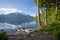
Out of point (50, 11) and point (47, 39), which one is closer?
point (47, 39)

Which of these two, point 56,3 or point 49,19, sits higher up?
point 56,3

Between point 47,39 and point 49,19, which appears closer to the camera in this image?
point 47,39

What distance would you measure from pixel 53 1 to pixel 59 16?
75.8 inches

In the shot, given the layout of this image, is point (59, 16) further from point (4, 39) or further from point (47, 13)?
point (4, 39)

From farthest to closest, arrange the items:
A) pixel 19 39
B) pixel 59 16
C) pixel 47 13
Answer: pixel 47 13, pixel 59 16, pixel 19 39

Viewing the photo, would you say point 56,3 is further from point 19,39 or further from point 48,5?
point 19,39

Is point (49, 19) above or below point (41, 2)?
below

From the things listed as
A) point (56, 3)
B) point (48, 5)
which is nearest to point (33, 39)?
point (56, 3)

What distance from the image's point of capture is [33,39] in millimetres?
16875

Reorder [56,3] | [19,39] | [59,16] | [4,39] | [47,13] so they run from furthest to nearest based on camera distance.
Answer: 1. [47,13]
2. [59,16]
3. [56,3]
4. [19,39]
5. [4,39]

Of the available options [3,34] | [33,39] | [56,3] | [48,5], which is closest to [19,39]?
[33,39]

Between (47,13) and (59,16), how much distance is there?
2.87 meters

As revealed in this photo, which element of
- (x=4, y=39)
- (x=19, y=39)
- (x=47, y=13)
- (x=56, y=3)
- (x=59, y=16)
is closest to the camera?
(x=4, y=39)

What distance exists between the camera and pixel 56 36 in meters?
12.8
